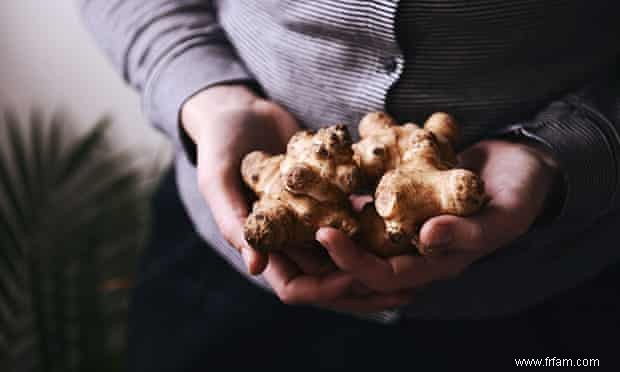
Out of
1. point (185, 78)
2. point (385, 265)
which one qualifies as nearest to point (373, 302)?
point (385, 265)

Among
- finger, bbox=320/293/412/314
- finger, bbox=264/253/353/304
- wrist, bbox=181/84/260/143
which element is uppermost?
wrist, bbox=181/84/260/143

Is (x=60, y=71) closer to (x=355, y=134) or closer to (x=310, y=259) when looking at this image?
(x=355, y=134)

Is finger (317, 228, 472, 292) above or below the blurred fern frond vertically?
above

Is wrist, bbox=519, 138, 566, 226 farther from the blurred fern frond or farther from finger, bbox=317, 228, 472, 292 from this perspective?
the blurred fern frond

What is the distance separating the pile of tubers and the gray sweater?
58 millimetres

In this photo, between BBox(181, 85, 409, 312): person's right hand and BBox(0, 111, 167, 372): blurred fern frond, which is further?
BBox(0, 111, 167, 372): blurred fern frond


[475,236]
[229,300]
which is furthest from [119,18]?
[475,236]

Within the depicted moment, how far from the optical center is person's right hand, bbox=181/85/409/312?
0.49 metres

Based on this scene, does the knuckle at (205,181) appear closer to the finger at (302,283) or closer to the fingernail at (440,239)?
the finger at (302,283)

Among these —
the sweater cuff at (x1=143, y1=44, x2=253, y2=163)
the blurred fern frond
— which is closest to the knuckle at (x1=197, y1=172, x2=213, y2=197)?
the sweater cuff at (x1=143, y1=44, x2=253, y2=163)

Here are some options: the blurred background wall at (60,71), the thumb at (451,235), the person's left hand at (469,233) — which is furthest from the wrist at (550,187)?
the blurred background wall at (60,71)

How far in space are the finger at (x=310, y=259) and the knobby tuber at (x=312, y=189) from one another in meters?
0.01

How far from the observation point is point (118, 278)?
3.76 feet

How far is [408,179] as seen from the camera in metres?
0.47
